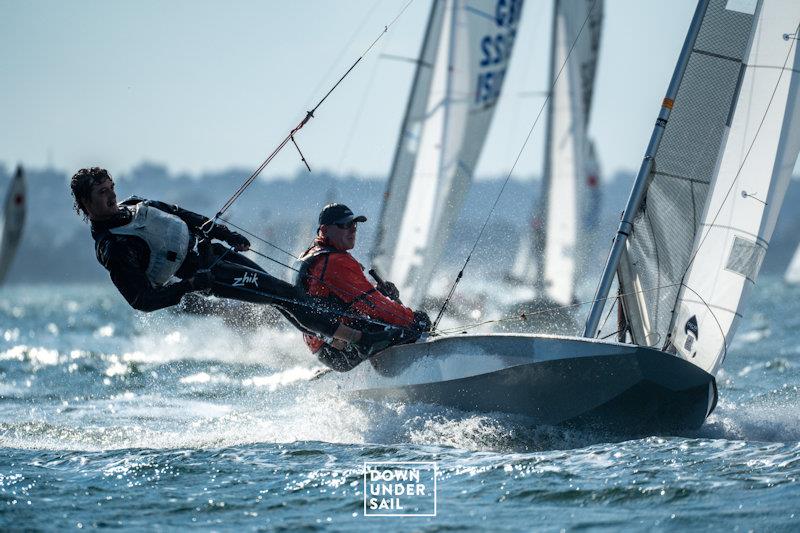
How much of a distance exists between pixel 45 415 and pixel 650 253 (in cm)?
390

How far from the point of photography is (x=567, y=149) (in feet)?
50.2

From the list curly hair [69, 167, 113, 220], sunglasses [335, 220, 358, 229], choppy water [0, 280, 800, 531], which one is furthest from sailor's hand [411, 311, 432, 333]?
curly hair [69, 167, 113, 220]

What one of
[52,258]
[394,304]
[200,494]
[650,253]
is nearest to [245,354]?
[394,304]

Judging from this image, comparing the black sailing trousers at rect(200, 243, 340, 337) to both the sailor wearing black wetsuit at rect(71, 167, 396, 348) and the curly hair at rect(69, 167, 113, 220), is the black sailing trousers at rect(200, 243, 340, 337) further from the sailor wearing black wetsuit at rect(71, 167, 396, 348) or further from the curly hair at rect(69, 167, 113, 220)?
the curly hair at rect(69, 167, 113, 220)

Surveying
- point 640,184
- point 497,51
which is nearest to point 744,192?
point 640,184

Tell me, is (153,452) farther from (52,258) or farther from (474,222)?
(52,258)

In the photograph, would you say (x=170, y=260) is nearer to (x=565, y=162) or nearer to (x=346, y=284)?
(x=346, y=284)

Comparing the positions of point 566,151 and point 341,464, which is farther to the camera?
point 566,151

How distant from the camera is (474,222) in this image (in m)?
14.3

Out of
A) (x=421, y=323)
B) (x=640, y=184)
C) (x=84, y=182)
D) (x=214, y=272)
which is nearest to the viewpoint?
(x=84, y=182)

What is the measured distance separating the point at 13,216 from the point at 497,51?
9676 mm

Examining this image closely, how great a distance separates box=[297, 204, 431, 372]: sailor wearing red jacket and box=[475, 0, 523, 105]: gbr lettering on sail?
5.88 meters

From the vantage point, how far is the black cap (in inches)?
250

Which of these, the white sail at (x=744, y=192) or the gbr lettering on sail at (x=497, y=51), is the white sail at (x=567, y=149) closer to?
the gbr lettering on sail at (x=497, y=51)
